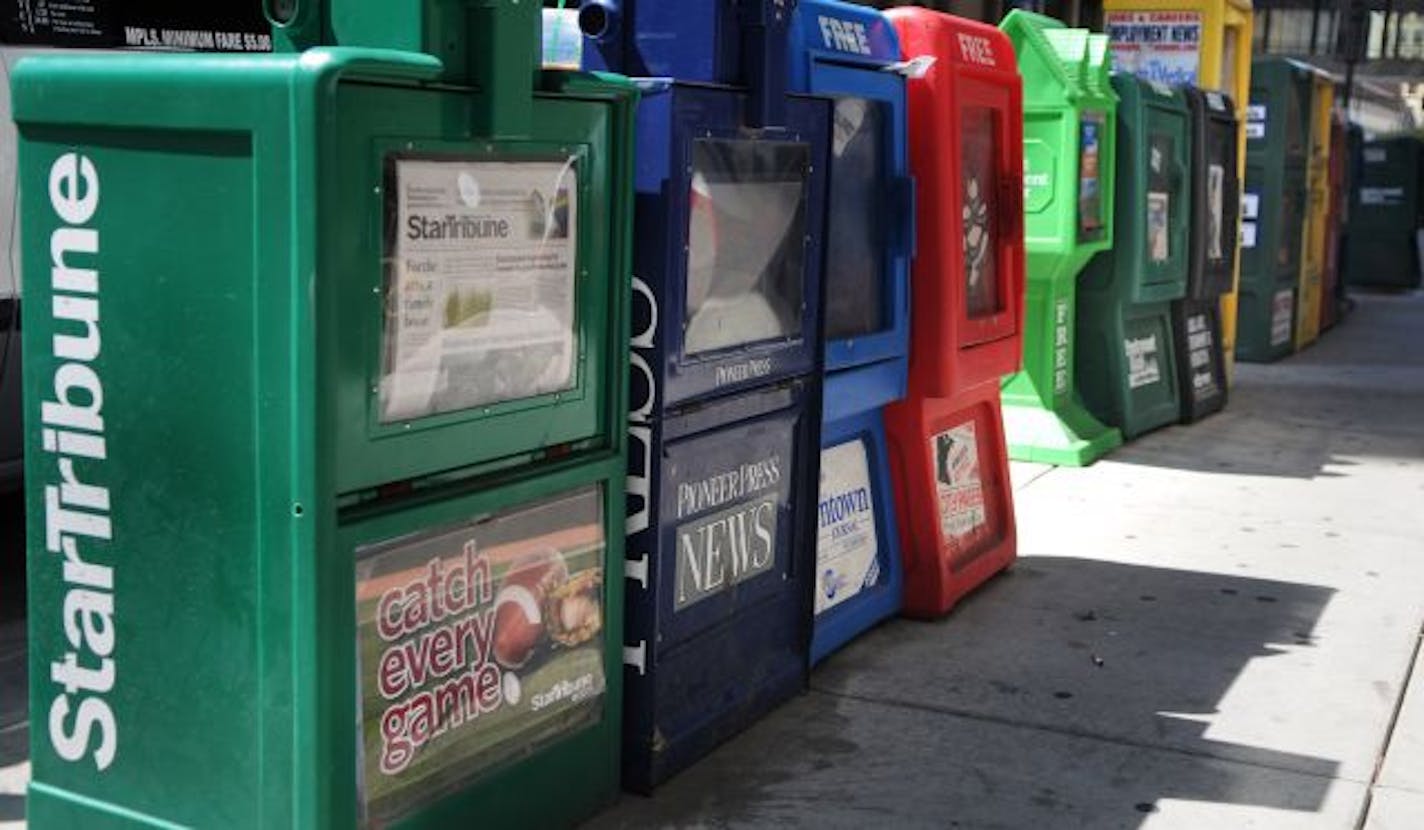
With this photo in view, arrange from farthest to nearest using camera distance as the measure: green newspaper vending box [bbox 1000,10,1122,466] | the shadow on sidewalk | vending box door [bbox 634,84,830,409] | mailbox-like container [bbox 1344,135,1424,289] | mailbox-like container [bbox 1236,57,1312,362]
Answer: mailbox-like container [bbox 1344,135,1424,289] → mailbox-like container [bbox 1236,57,1312,362] → green newspaper vending box [bbox 1000,10,1122,466] → the shadow on sidewalk → vending box door [bbox 634,84,830,409]

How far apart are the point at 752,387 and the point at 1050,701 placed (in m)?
1.27

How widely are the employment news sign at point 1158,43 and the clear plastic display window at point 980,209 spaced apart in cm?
499

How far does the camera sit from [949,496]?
18.5 ft

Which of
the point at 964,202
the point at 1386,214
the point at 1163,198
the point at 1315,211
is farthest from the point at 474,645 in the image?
the point at 1386,214

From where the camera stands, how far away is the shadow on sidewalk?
390 centimetres

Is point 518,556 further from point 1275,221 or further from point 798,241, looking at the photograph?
point 1275,221

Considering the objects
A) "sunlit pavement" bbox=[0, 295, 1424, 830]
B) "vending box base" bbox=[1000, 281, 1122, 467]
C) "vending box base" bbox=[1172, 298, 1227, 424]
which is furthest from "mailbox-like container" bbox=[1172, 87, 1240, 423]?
"sunlit pavement" bbox=[0, 295, 1424, 830]

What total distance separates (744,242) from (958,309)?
1.35m

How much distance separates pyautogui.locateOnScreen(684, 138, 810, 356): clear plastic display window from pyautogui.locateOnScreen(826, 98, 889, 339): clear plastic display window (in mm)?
354

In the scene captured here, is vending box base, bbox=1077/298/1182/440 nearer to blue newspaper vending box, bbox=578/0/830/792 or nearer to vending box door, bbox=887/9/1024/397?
vending box door, bbox=887/9/1024/397

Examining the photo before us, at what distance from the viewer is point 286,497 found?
2.83 meters

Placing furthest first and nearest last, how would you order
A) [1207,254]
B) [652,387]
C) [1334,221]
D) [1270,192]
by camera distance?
[1334,221] < [1270,192] < [1207,254] < [652,387]

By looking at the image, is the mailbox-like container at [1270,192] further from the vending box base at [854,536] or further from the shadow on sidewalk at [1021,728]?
the vending box base at [854,536]

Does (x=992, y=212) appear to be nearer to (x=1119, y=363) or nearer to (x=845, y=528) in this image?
(x=845, y=528)
